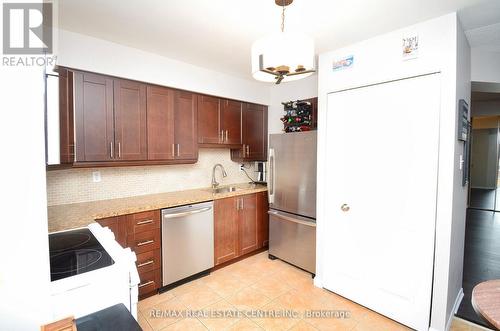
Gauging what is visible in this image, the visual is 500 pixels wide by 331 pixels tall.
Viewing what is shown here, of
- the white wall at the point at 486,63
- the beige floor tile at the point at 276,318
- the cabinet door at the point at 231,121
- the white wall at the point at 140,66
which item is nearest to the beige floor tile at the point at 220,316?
the beige floor tile at the point at 276,318

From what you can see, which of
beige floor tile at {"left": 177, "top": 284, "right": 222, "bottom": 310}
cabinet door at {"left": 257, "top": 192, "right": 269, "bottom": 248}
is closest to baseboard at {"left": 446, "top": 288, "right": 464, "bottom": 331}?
beige floor tile at {"left": 177, "top": 284, "right": 222, "bottom": 310}

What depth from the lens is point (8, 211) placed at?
0.86 meters

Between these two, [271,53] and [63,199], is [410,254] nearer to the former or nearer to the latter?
[271,53]

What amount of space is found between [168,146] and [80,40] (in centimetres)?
124

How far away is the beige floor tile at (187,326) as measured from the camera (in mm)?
1988

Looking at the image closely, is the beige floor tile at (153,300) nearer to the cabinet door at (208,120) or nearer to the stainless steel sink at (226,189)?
the stainless steel sink at (226,189)

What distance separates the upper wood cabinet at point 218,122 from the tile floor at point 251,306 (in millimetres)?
1678

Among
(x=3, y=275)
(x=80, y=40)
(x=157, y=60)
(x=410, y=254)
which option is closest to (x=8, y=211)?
(x=3, y=275)

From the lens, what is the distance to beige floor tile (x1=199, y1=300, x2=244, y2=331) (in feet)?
6.68

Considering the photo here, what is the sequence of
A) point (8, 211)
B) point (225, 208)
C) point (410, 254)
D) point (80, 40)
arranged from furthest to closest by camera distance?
point (225, 208) < point (80, 40) < point (410, 254) < point (8, 211)

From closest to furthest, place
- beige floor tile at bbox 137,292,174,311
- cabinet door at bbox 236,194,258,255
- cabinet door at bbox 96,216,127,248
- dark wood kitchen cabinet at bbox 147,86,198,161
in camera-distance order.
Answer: cabinet door at bbox 96,216,127,248
beige floor tile at bbox 137,292,174,311
dark wood kitchen cabinet at bbox 147,86,198,161
cabinet door at bbox 236,194,258,255

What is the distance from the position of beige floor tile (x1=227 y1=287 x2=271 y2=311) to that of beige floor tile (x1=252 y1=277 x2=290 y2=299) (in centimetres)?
6

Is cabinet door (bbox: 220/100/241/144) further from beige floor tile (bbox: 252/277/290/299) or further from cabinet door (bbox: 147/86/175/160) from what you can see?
beige floor tile (bbox: 252/277/290/299)

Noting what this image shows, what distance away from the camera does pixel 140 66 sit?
252cm
